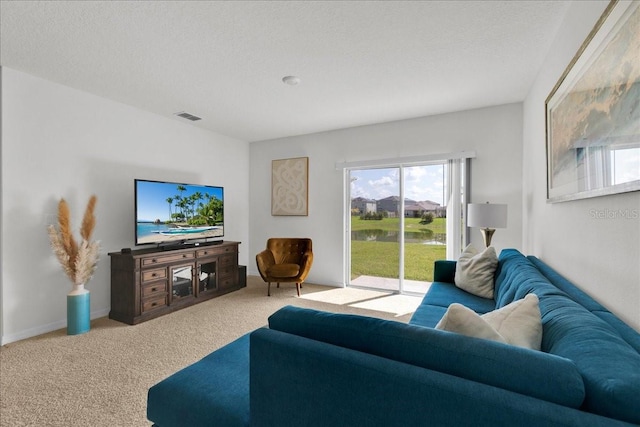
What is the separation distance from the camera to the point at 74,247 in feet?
9.70

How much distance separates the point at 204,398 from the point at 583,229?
2.07m

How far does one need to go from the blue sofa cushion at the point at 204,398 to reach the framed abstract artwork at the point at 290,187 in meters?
3.75

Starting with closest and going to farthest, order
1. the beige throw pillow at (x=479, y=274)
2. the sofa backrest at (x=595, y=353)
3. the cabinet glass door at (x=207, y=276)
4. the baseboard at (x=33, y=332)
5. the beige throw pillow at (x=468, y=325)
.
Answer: the sofa backrest at (x=595, y=353) < the beige throw pillow at (x=468, y=325) < the beige throw pillow at (x=479, y=274) < the baseboard at (x=33, y=332) < the cabinet glass door at (x=207, y=276)

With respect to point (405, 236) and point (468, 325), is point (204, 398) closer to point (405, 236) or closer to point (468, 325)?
point (468, 325)

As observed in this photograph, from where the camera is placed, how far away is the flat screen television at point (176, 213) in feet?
11.3

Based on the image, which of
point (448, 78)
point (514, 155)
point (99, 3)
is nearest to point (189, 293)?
point (99, 3)

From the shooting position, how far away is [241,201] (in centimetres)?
539

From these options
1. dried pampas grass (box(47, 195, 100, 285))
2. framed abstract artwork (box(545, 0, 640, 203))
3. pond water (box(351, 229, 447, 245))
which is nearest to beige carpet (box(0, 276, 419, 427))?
dried pampas grass (box(47, 195, 100, 285))

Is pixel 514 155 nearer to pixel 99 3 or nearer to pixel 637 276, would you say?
pixel 637 276

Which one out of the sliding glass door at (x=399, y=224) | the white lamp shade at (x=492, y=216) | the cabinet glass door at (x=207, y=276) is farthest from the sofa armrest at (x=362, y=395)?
the sliding glass door at (x=399, y=224)

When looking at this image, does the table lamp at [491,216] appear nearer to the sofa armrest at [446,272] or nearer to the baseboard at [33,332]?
the sofa armrest at [446,272]

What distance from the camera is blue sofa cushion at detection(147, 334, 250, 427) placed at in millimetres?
1113

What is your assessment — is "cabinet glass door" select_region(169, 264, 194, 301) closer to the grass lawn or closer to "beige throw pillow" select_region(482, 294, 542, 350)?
the grass lawn

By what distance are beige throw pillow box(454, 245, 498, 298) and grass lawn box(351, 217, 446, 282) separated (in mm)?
1524
